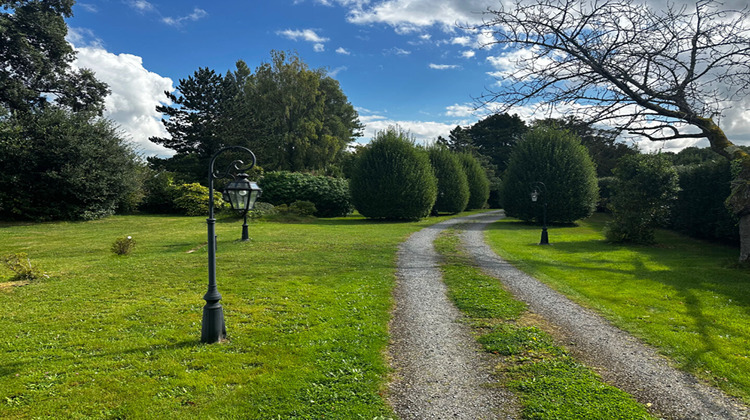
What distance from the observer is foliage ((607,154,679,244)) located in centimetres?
1727

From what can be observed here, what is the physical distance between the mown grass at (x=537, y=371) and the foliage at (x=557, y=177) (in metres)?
21.6

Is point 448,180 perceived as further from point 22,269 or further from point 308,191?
point 22,269

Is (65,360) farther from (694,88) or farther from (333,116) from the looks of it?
(333,116)

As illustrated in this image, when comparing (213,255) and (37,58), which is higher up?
(37,58)

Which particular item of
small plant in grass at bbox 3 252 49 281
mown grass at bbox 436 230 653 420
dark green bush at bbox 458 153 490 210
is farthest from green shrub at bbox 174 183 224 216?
dark green bush at bbox 458 153 490 210

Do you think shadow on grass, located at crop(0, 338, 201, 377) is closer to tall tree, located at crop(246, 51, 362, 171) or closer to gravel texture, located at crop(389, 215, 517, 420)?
gravel texture, located at crop(389, 215, 517, 420)

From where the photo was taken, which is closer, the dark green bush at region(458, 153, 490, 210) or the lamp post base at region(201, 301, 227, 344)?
the lamp post base at region(201, 301, 227, 344)

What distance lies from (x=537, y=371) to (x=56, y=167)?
28.2m

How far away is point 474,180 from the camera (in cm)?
4338

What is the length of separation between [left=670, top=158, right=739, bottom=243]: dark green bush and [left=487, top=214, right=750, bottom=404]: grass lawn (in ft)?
3.65

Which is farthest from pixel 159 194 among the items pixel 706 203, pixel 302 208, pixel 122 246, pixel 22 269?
pixel 706 203

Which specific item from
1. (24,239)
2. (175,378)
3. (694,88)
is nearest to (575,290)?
(694,88)

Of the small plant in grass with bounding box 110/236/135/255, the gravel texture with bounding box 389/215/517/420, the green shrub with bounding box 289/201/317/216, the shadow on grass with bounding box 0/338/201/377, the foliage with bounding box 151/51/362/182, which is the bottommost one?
the gravel texture with bounding box 389/215/517/420

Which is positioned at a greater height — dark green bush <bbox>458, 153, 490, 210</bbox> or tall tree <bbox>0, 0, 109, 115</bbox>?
tall tree <bbox>0, 0, 109, 115</bbox>
